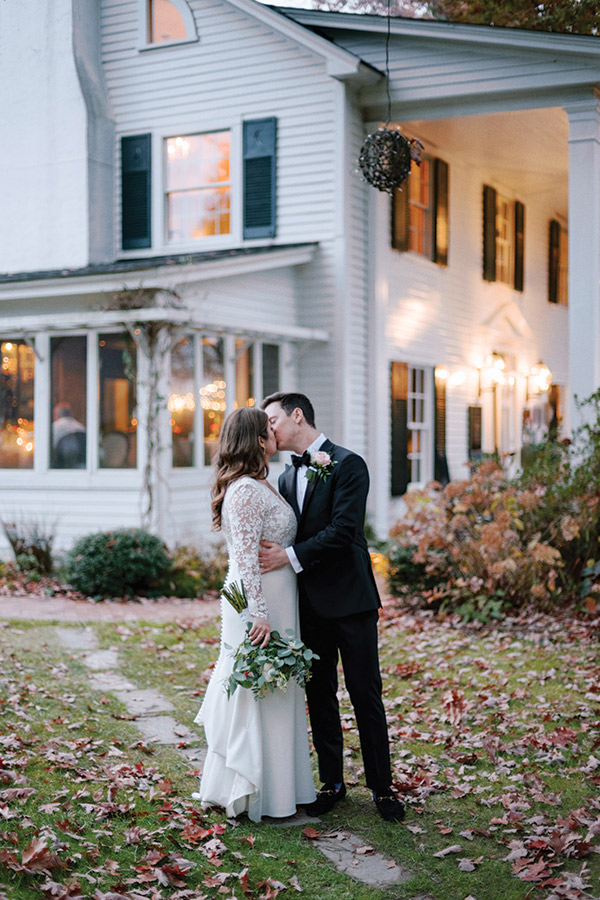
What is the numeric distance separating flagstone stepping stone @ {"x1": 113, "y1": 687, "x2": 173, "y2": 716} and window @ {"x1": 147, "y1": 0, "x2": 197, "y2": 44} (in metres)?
10.8

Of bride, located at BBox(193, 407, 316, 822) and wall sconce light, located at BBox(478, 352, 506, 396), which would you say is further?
wall sconce light, located at BBox(478, 352, 506, 396)

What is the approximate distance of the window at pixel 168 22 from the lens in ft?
47.9

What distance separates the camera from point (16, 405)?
495 inches

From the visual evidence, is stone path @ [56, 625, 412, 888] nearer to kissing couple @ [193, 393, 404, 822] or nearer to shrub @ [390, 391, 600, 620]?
kissing couple @ [193, 393, 404, 822]

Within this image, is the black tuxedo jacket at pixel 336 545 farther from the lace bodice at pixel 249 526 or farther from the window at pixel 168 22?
the window at pixel 168 22

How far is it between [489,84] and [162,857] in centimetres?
1101

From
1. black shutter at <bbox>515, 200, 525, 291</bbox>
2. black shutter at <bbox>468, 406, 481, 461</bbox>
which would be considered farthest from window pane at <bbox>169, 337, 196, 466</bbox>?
black shutter at <bbox>515, 200, 525, 291</bbox>

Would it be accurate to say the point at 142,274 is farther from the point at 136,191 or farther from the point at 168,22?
the point at 168,22

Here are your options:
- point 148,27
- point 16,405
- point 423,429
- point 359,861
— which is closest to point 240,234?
point 148,27

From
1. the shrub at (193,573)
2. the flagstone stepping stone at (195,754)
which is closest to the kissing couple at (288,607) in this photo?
the flagstone stepping stone at (195,754)

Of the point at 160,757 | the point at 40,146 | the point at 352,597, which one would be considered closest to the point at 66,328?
the point at 40,146

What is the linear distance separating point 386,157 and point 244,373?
12.9ft

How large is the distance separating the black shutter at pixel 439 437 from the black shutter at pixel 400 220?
7.96 feet

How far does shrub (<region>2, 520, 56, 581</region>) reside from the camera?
1155 centimetres
